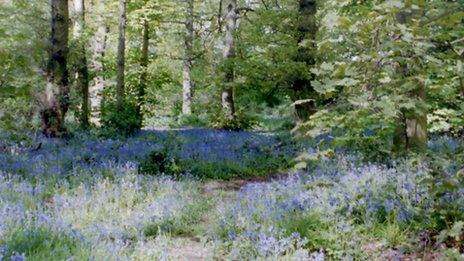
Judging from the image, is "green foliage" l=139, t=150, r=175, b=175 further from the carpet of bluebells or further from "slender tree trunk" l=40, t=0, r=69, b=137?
"slender tree trunk" l=40, t=0, r=69, b=137

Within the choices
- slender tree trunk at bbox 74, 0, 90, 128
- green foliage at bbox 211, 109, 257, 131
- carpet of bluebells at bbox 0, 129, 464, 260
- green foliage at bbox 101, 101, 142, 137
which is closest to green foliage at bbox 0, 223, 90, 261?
carpet of bluebells at bbox 0, 129, 464, 260

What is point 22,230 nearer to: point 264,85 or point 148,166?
point 148,166

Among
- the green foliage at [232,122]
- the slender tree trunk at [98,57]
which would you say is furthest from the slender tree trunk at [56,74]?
the green foliage at [232,122]

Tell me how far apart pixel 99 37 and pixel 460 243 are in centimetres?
2079

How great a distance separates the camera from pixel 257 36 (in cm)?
1524

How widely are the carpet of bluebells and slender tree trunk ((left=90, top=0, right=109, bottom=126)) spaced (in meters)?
10.7

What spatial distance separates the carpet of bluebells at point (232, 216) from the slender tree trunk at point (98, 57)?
10694 millimetres

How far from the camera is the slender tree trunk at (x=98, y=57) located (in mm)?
19828

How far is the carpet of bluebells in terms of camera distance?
13.7 ft

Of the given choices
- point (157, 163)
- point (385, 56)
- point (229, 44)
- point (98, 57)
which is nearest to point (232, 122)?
point (229, 44)

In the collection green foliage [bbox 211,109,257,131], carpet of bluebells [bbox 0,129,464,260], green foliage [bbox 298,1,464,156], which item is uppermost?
green foliage [bbox 298,1,464,156]

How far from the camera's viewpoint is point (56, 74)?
11.7 metres

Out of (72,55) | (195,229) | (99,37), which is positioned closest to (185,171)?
(195,229)

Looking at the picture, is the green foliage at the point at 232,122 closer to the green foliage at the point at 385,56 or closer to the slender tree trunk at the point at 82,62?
the slender tree trunk at the point at 82,62
